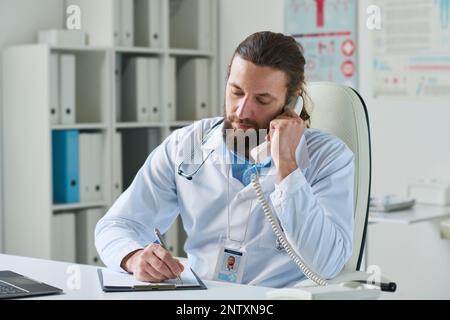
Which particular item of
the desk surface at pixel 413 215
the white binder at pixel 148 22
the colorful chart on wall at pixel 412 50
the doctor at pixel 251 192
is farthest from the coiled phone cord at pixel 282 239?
the white binder at pixel 148 22

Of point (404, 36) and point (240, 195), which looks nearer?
point (240, 195)

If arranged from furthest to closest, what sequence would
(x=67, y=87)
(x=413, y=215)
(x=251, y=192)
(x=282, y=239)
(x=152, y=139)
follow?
(x=152, y=139) < (x=67, y=87) < (x=413, y=215) < (x=251, y=192) < (x=282, y=239)

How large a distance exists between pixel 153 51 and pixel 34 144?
782mm

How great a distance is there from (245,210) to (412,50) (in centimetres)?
192

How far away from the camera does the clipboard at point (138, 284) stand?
1789 millimetres

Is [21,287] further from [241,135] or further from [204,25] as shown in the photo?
[204,25]

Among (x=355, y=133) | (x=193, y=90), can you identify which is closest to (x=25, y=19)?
(x=193, y=90)

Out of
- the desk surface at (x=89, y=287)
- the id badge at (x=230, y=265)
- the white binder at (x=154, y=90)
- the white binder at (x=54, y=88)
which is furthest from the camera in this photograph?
the white binder at (x=154, y=90)

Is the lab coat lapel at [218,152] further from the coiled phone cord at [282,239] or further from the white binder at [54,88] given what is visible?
the white binder at [54,88]

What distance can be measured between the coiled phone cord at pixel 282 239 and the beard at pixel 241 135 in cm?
10

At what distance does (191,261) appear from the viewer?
2279 millimetres

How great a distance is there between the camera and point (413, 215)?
3.33 metres
